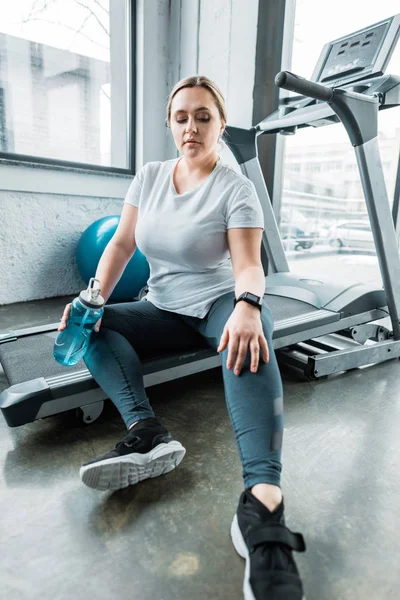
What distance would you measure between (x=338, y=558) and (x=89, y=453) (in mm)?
740

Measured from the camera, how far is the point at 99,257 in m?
2.82

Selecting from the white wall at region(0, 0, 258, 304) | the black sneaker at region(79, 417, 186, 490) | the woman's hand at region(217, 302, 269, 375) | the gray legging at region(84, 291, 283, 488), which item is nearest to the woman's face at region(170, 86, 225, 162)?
the gray legging at region(84, 291, 283, 488)

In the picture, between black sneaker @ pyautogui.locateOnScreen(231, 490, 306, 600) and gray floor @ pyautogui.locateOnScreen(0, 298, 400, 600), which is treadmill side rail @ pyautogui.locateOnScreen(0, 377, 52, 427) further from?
black sneaker @ pyautogui.locateOnScreen(231, 490, 306, 600)

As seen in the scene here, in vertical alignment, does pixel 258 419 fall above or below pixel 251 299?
below

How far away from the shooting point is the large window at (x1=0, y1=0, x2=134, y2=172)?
293 centimetres

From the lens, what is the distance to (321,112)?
1.84 m

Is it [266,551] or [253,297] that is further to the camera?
[253,297]

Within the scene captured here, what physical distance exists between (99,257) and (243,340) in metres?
2.08

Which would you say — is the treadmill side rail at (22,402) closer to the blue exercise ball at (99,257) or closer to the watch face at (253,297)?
the watch face at (253,297)

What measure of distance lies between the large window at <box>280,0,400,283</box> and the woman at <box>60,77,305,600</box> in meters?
2.02

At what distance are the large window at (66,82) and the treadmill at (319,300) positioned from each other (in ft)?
5.48

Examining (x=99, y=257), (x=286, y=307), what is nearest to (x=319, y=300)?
(x=286, y=307)

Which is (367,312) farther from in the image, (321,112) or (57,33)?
(57,33)

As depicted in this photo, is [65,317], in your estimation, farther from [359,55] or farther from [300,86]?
[359,55]
